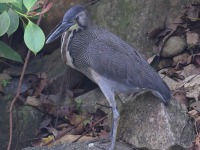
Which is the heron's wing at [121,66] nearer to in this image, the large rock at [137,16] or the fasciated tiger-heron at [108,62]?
the fasciated tiger-heron at [108,62]

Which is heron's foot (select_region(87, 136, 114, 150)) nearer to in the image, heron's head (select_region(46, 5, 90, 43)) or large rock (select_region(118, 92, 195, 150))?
large rock (select_region(118, 92, 195, 150))

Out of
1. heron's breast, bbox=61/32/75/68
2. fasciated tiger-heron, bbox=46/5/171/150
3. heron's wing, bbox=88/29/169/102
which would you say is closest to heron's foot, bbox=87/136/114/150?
fasciated tiger-heron, bbox=46/5/171/150

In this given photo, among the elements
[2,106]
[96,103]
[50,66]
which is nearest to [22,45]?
[50,66]

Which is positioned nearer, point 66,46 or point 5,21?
point 5,21

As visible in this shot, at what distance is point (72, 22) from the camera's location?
4121 millimetres

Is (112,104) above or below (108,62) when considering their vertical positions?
below

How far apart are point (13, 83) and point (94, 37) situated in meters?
1.29

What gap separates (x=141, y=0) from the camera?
5402 mm

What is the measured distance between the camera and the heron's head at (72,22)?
3.98 metres

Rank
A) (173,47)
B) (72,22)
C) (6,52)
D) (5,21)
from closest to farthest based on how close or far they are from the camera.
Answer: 1. (5,21)
2. (72,22)
3. (6,52)
4. (173,47)

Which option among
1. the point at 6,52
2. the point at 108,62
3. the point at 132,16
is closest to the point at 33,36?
the point at 108,62

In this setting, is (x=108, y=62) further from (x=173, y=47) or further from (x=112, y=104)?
(x=173, y=47)

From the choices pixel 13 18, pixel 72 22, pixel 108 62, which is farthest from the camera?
pixel 108 62

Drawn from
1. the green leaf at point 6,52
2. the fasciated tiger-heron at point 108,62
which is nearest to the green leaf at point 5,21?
the fasciated tiger-heron at point 108,62
